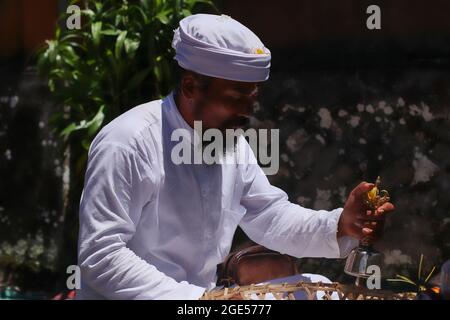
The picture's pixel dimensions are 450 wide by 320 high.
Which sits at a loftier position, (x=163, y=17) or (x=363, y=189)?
(x=163, y=17)

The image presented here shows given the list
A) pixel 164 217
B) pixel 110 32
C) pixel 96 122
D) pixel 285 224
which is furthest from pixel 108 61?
pixel 164 217

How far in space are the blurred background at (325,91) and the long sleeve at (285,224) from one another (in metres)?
2.14

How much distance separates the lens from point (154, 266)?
3244mm

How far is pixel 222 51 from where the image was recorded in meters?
3.19

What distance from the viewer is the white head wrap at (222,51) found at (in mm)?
3199

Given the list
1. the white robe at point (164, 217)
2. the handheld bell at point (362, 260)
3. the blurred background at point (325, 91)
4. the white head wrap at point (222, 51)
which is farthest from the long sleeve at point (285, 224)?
the blurred background at point (325, 91)

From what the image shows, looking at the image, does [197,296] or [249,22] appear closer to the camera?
[197,296]

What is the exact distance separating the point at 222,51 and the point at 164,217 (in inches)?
23.3

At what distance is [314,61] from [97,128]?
135cm

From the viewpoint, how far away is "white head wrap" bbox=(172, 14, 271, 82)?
10.5ft

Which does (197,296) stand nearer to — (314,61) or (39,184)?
(314,61)

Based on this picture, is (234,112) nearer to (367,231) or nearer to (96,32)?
(367,231)

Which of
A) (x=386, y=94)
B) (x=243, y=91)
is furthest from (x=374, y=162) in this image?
(x=243, y=91)

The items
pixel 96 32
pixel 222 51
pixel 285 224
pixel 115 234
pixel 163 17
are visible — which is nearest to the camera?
pixel 115 234
